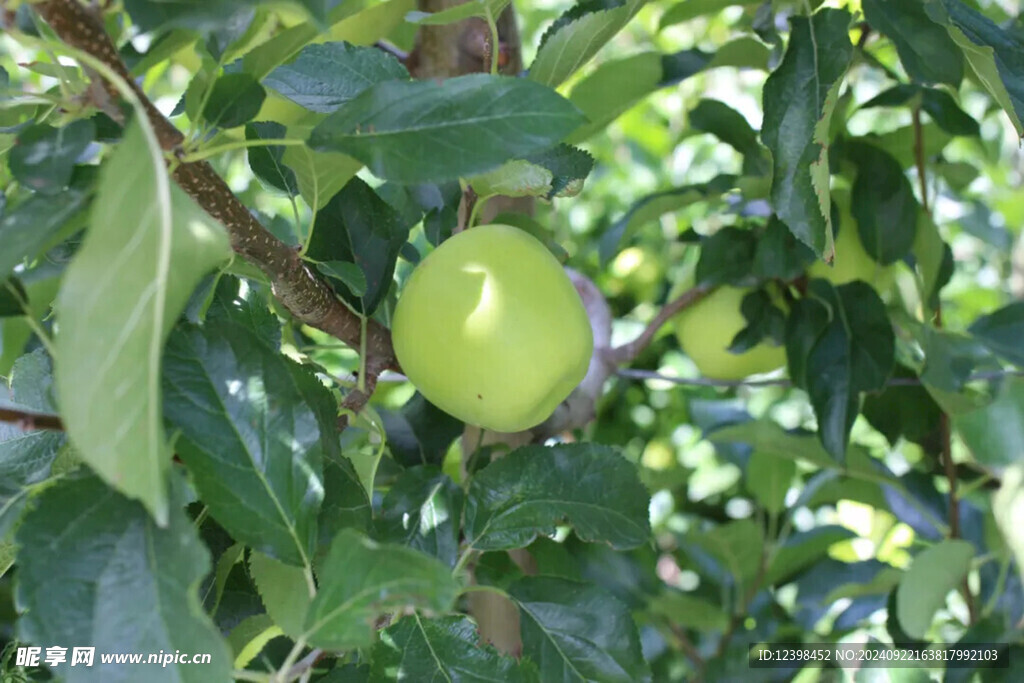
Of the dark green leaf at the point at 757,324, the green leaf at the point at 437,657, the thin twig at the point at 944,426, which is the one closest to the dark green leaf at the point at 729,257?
the dark green leaf at the point at 757,324

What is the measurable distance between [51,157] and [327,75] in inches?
7.0

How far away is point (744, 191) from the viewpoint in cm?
78

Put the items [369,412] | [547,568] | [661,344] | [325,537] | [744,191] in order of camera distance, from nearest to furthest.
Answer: [325,537] → [369,412] → [547,568] → [744,191] → [661,344]

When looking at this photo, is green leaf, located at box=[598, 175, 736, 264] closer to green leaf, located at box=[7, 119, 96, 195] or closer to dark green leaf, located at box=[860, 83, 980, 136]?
dark green leaf, located at box=[860, 83, 980, 136]

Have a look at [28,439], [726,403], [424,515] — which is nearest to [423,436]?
[424,515]

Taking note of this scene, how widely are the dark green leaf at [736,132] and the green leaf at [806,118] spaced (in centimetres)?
20

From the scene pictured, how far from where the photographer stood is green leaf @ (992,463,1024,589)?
67 centimetres

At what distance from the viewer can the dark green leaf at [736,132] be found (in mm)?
812

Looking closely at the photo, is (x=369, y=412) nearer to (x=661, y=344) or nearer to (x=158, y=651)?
(x=158, y=651)

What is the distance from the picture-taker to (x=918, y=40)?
0.58 metres

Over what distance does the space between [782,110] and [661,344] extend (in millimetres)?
608

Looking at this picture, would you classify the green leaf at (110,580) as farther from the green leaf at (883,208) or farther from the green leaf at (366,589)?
the green leaf at (883,208)

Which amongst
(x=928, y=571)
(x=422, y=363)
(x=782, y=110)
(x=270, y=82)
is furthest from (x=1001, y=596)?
(x=270, y=82)

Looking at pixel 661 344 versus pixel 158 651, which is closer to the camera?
pixel 158 651
